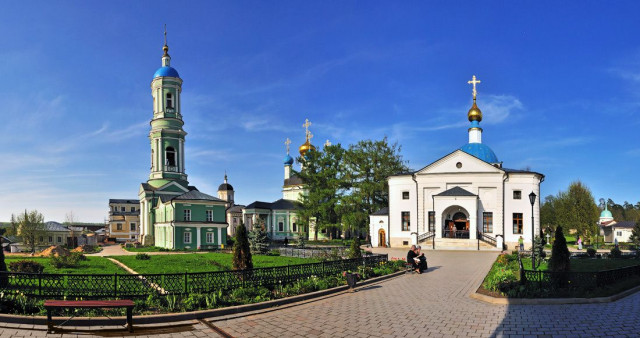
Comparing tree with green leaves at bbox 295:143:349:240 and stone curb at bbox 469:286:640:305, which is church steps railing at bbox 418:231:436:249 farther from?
stone curb at bbox 469:286:640:305

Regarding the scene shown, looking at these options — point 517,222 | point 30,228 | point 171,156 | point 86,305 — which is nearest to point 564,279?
point 86,305

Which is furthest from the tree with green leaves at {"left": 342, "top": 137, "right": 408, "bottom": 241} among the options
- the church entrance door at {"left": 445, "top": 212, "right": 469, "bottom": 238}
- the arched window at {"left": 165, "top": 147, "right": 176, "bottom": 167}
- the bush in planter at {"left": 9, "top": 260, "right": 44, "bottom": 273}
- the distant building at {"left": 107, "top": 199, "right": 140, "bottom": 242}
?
the distant building at {"left": 107, "top": 199, "right": 140, "bottom": 242}

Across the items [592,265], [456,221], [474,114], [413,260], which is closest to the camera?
[413,260]

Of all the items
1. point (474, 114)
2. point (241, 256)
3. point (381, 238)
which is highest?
point (474, 114)

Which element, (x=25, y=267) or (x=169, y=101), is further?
(x=169, y=101)

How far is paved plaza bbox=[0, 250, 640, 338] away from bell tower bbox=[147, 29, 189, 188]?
36.6 metres

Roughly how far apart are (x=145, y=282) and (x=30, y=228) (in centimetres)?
4447

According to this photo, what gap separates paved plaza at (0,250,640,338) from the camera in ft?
27.1

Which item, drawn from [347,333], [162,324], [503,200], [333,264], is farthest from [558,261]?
[503,200]

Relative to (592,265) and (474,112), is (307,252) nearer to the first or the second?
(592,265)

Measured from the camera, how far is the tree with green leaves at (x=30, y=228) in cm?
4406

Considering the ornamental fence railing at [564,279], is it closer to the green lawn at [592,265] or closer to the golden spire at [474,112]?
the green lawn at [592,265]

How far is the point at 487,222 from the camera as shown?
34.3 meters

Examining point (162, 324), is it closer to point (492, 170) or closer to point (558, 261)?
point (558, 261)
